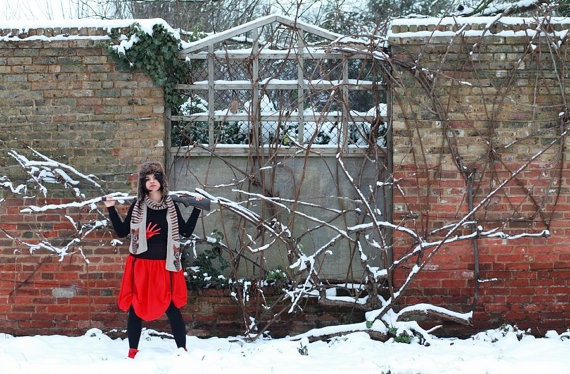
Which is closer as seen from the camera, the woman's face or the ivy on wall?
the woman's face

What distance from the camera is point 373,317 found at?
5.83 m

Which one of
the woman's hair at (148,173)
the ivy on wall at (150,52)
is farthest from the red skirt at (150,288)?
the ivy on wall at (150,52)

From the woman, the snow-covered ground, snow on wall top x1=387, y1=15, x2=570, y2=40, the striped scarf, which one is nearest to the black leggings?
the woman

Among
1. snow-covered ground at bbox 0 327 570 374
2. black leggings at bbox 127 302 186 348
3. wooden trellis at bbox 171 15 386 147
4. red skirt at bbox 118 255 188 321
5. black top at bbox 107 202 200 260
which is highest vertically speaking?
wooden trellis at bbox 171 15 386 147

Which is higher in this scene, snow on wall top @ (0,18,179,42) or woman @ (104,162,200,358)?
snow on wall top @ (0,18,179,42)

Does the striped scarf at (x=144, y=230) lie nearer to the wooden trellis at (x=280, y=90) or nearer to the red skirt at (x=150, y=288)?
the red skirt at (x=150, y=288)

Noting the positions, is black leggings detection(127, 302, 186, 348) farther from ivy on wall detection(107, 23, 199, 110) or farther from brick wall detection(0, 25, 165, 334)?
ivy on wall detection(107, 23, 199, 110)

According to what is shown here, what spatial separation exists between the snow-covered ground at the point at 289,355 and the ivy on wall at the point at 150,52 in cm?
215

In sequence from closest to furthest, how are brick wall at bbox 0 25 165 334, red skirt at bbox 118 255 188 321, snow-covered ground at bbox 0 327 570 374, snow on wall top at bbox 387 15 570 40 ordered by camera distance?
snow-covered ground at bbox 0 327 570 374 < red skirt at bbox 118 255 188 321 < snow on wall top at bbox 387 15 570 40 < brick wall at bbox 0 25 165 334

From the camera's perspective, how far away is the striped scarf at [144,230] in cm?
528

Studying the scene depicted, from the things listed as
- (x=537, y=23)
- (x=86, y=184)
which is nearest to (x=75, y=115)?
(x=86, y=184)

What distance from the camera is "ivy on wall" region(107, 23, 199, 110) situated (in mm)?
5934

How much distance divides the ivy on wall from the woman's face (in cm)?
104

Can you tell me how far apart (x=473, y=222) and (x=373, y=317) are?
1.16m
